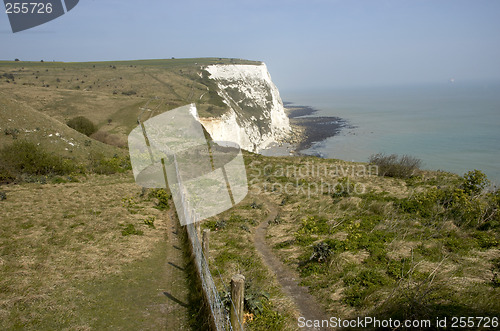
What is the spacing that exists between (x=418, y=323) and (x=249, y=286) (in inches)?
166

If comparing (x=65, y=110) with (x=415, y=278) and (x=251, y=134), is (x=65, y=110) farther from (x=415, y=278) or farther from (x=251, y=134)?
(x=415, y=278)

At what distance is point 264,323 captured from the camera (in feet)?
24.5

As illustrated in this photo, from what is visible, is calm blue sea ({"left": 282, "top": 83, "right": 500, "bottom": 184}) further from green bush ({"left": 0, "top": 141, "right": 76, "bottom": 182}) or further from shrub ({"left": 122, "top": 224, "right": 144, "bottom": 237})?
green bush ({"left": 0, "top": 141, "right": 76, "bottom": 182})

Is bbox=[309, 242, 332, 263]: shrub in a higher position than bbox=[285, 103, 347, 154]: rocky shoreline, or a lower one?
higher

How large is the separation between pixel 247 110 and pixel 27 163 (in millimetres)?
77551

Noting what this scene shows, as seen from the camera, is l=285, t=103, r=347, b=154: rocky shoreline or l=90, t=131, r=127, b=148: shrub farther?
l=285, t=103, r=347, b=154: rocky shoreline

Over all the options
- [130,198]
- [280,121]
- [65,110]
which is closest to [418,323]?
[130,198]

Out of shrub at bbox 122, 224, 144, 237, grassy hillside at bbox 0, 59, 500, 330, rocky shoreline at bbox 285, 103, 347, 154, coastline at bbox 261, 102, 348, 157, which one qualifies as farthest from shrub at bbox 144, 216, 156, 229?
rocky shoreline at bbox 285, 103, 347, 154

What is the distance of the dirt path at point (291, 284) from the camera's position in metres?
7.95

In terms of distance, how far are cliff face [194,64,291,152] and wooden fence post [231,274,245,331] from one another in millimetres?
56125

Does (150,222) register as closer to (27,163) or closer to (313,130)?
(27,163)

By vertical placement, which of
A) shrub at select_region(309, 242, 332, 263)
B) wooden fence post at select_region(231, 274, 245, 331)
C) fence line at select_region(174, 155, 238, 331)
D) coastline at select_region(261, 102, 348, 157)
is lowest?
coastline at select_region(261, 102, 348, 157)

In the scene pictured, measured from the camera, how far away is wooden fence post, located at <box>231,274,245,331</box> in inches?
208

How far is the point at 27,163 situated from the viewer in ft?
76.1
